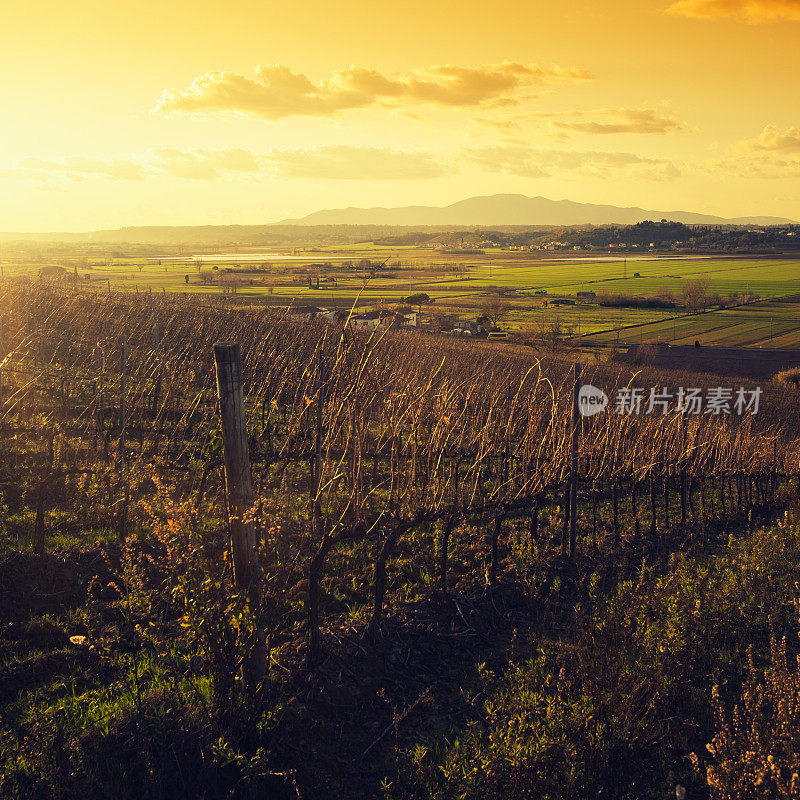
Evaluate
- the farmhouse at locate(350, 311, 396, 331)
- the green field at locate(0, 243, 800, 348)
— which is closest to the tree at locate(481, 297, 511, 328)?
the green field at locate(0, 243, 800, 348)

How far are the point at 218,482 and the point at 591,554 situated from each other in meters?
4.98

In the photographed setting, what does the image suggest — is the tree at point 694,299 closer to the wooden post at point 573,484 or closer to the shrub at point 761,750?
the wooden post at point 573,484

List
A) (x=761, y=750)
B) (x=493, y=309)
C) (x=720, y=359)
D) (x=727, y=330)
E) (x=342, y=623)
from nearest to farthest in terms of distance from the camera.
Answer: (x=761, y=750), (x=342, y=623), (x=720, y=359), (x=727, y=330), (x=493, y=309)

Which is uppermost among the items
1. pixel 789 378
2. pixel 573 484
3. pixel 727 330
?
pixel 727 330

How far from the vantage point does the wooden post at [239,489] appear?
13.0 ft

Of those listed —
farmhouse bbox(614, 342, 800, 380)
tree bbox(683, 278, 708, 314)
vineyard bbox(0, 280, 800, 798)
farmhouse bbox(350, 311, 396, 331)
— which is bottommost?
farmhouse bbox(614, 342, 800, 380)

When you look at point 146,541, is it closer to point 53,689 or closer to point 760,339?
point 53,689

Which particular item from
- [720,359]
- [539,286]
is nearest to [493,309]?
[720,359]

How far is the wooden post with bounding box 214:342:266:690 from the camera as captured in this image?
3.96 meters

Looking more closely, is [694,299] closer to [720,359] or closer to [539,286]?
[539,286]

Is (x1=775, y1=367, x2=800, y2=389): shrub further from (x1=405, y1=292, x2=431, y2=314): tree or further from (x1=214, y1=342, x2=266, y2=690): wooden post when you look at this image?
(x1=214, y1=342, x2=266, y2=690): wooden post

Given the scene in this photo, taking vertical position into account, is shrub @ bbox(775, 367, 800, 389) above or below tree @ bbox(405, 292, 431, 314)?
below

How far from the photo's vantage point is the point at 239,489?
13.3ft

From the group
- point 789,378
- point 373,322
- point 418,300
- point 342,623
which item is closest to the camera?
point 342,623
